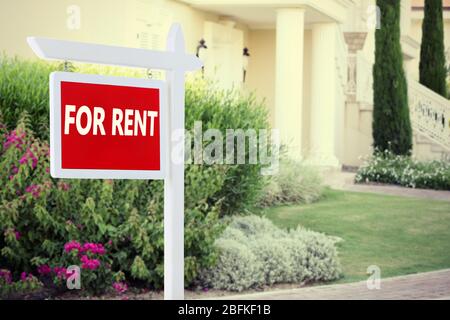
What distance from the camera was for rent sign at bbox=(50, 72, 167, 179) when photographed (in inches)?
136

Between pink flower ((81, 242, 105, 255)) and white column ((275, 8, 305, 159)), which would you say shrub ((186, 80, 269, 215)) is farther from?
white column ((275, 8, 305, 159))

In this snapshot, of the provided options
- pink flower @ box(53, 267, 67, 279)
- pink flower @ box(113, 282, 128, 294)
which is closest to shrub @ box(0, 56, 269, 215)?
pink flower @ box(113, 282, 128, 294)

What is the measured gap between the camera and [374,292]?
7.98 m

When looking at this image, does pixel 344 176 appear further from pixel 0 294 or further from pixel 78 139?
pixel 78 139

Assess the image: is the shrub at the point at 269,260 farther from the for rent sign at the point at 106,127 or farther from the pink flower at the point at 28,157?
the for rent sign at the point at 106,127

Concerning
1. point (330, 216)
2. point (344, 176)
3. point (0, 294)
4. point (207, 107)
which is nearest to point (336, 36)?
point (344, 176)

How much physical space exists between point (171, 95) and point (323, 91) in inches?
509

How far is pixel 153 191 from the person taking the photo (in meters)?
8.17

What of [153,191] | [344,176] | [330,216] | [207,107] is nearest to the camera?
[153,191]

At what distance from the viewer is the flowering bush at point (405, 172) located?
15.5 m

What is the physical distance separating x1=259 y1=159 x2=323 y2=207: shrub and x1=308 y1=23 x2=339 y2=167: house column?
3.15m

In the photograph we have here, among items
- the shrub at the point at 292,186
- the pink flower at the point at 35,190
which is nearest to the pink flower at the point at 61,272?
the pink flower at the point at 35,190

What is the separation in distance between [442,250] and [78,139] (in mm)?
8293
